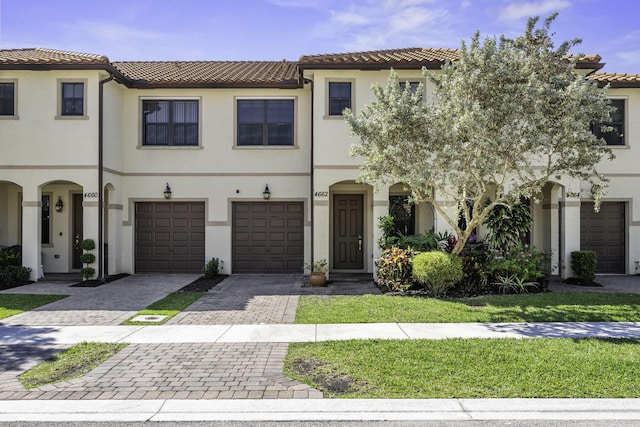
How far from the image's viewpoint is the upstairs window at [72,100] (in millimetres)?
14273

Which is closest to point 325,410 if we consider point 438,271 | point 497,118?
point 438,271

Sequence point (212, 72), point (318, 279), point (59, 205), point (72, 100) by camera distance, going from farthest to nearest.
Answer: point (212, 72)
point (59, 205)
point (72, 100)
point (318, 279)

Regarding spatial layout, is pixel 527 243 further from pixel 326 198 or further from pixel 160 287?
pixel 160 287

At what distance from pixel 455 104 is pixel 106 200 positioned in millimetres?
11437

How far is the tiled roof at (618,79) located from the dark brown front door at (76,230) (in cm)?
1745

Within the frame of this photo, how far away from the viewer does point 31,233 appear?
1398 centimetres

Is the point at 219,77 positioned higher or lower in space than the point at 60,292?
higher

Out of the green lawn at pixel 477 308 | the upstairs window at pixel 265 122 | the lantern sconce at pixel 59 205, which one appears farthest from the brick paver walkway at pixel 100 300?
the upstairs window at pixel 265 122

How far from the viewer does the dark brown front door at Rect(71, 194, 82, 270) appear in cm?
1603

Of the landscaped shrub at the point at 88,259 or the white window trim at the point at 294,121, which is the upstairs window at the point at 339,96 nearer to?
the white window trim at the point at 294,121

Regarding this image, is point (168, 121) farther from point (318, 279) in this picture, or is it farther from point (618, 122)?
point (618, 122)

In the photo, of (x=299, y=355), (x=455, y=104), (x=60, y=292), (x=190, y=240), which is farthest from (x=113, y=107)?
(x=299, y=355)

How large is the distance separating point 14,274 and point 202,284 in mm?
5374

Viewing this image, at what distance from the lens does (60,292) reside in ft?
40.4
